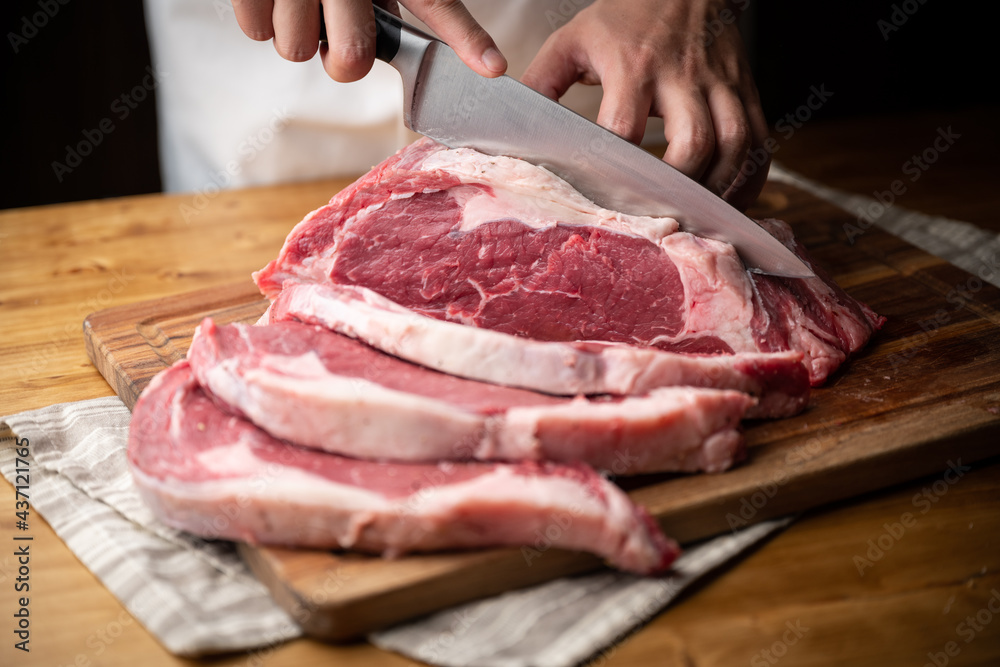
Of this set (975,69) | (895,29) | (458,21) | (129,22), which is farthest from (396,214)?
(975,69)

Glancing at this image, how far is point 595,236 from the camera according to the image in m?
2.89

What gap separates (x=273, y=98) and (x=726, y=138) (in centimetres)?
236

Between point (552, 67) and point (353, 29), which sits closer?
point (353, 29)

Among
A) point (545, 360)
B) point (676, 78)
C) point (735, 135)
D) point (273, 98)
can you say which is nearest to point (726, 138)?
point (735, 135)

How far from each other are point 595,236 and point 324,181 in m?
2.29

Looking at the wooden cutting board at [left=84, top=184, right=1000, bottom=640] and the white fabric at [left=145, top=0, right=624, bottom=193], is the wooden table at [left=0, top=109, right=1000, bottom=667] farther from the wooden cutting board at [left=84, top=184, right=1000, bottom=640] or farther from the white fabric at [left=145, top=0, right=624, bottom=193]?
the white fabric at [left=145, top=0, right=624, bottom=193]

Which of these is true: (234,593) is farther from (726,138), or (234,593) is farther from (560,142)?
(726,138)

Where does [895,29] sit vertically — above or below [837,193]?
above

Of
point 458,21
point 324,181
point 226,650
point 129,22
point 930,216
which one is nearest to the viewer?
point 226,650

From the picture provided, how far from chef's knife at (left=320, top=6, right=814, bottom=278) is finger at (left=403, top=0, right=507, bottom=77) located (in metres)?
0.10

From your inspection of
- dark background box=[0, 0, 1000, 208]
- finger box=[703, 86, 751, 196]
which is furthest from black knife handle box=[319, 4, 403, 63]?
dark background box=[0, 0, 1000, 208]

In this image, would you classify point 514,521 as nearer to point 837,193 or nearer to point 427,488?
point 427,488

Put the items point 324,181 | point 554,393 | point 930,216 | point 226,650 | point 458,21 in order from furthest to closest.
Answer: point 324,181 → point 930,216 → point 458,21 → point 554,393 → point 226,650

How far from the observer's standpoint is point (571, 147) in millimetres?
2953
